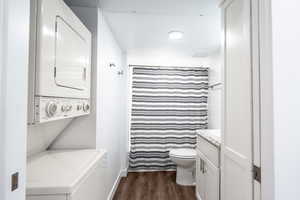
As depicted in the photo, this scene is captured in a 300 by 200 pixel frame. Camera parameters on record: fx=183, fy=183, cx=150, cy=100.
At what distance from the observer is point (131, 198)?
2.38 m

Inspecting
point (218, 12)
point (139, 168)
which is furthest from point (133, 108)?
point (218, 12)

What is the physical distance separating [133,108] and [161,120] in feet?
1.80

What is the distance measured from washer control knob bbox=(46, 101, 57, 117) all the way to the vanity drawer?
52.6 inches

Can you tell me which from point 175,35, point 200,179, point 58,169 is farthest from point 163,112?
point 58,169

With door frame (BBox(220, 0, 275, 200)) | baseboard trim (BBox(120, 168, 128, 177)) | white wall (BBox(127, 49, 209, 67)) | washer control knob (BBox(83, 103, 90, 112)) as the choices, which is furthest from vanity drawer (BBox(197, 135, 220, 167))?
white wall (BBox(127, 49, 209, 67))

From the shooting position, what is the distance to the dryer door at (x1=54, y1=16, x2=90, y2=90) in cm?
104

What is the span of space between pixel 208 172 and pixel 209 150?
25 centimetres

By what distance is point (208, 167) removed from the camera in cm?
191

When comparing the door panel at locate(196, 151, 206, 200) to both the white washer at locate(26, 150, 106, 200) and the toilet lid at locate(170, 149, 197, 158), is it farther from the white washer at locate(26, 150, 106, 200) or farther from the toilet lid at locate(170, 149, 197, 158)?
the white washer at locate(26, 150, 106, 200)

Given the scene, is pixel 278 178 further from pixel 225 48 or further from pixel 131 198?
pixel 131 198

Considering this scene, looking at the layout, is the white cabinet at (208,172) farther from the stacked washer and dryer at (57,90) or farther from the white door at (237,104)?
the stacked washer and dryer at (57,90)

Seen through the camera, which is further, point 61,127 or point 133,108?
point 133,108

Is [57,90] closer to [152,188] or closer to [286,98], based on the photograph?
[286,98]

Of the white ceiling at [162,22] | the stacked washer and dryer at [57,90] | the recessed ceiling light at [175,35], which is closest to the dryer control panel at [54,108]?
the stacked washer and dryer at [57,90]
